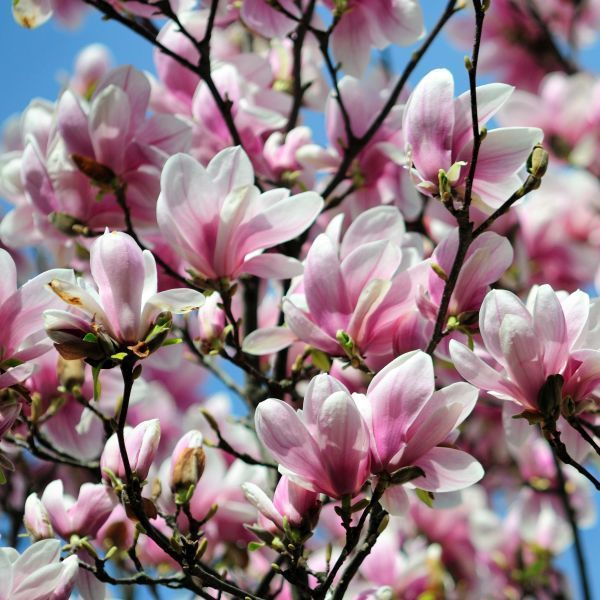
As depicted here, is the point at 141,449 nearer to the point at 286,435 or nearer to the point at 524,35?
the point at 286,435

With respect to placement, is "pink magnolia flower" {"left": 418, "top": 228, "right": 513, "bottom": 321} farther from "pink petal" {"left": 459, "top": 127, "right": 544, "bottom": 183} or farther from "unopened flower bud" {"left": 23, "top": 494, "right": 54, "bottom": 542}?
"unopened flower bud" {"left": 23, "top": 494, "right": 54, "bottom": 542}

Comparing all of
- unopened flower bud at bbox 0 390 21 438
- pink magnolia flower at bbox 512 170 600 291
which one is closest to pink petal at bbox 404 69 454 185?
unopened flower bud at bbox 0 390 21 438

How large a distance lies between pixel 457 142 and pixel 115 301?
0.46m

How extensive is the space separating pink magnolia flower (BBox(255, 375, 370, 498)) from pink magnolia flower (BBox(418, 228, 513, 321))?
0.24m

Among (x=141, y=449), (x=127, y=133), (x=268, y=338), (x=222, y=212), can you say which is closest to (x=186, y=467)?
(x=141, y=449)

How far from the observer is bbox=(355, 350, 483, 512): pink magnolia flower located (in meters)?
0.91

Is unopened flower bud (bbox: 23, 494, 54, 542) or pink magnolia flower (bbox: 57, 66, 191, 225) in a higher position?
pink magnolia flower (bbox: 57, 66, 191, 225)

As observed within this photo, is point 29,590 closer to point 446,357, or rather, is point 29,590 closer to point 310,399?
point 310,399

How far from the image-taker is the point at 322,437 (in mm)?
908

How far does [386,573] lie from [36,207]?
0.96m

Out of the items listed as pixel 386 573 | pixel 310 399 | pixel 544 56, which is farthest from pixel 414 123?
pixel 544 56

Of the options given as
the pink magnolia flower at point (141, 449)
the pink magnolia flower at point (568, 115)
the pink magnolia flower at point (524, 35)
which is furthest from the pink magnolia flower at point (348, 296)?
the pink magnolia flower at point (524, 35)

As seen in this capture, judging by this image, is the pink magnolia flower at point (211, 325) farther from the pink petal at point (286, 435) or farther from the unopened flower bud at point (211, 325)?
the pink petal at point (286, 435)

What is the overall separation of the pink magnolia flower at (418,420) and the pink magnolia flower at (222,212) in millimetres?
265
